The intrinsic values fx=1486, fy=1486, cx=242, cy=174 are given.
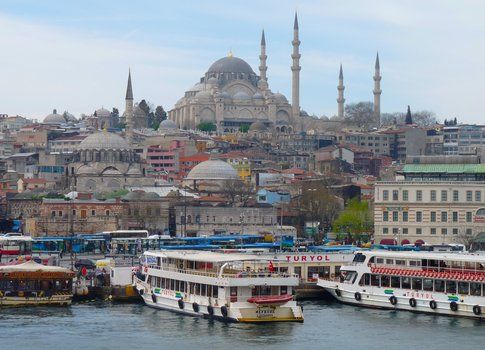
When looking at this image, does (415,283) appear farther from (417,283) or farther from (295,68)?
(295,68)

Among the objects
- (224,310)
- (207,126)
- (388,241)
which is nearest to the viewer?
(224,310)

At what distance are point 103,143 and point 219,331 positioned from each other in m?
66.5

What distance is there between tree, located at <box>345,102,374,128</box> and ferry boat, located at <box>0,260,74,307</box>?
374ft

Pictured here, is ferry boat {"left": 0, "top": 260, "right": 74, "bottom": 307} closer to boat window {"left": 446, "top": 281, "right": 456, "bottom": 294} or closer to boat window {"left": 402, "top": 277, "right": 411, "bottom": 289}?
boat window {"left": 402, "top": 277, "right": 411, "bottom": 289}

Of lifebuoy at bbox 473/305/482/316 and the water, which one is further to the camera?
lifebuoy at bbox 473/305/482/316

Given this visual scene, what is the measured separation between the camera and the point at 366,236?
7100 centimetres

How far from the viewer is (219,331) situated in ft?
123

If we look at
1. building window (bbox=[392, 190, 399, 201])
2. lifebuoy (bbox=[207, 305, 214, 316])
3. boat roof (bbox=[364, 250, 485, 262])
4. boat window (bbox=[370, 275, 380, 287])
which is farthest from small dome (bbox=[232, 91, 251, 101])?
lifebuoy (bbox=[207, 305, 214, 316])

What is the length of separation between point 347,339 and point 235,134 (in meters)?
105

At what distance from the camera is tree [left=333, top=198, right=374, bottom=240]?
2825 inches

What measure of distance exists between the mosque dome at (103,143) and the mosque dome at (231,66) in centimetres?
5332

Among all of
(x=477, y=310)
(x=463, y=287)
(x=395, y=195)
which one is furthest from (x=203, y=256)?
(x=395, y=195)

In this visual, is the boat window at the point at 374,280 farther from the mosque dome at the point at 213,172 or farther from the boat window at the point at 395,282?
the mosque dome at the point at 213,172

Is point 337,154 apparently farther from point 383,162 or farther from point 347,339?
point 347,339
